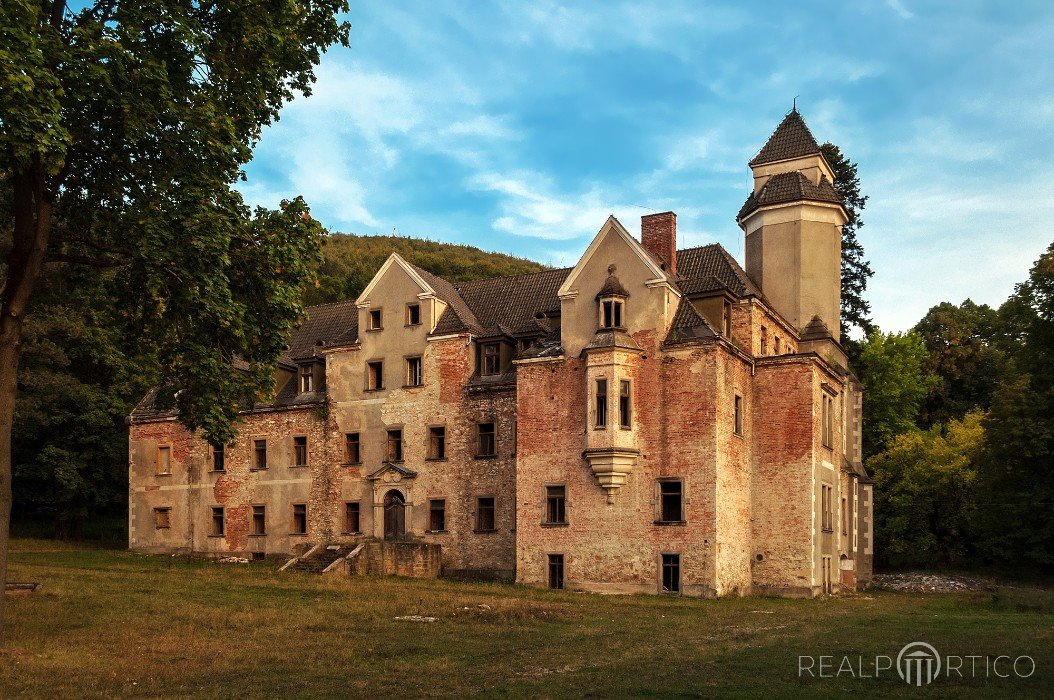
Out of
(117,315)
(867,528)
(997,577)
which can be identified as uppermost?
(117,315)

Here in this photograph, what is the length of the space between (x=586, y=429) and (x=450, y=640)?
16559 mm

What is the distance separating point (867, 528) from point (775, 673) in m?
32.4

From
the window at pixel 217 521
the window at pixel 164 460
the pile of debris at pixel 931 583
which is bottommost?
the pile of debris at pixel 931 583

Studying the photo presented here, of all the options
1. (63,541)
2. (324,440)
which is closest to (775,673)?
(324,440)

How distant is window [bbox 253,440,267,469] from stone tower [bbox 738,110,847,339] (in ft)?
75.3

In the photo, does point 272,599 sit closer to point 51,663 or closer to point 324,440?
point 51,663

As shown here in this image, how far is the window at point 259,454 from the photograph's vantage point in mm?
45688

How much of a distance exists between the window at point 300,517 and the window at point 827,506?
2156cm

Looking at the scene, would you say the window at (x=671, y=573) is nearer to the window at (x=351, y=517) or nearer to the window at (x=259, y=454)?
the window at (x=351, y=517)

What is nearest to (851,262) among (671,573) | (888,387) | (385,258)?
(888,387)

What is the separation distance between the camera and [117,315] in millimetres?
20984

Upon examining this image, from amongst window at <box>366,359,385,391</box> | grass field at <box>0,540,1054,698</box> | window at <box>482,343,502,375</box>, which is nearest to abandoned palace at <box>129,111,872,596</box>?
window at <box>482,343,502,375</box>

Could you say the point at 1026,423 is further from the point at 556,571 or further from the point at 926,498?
the point at 556,571

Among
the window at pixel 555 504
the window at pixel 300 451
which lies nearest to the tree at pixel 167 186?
the window at pixel 555 504
